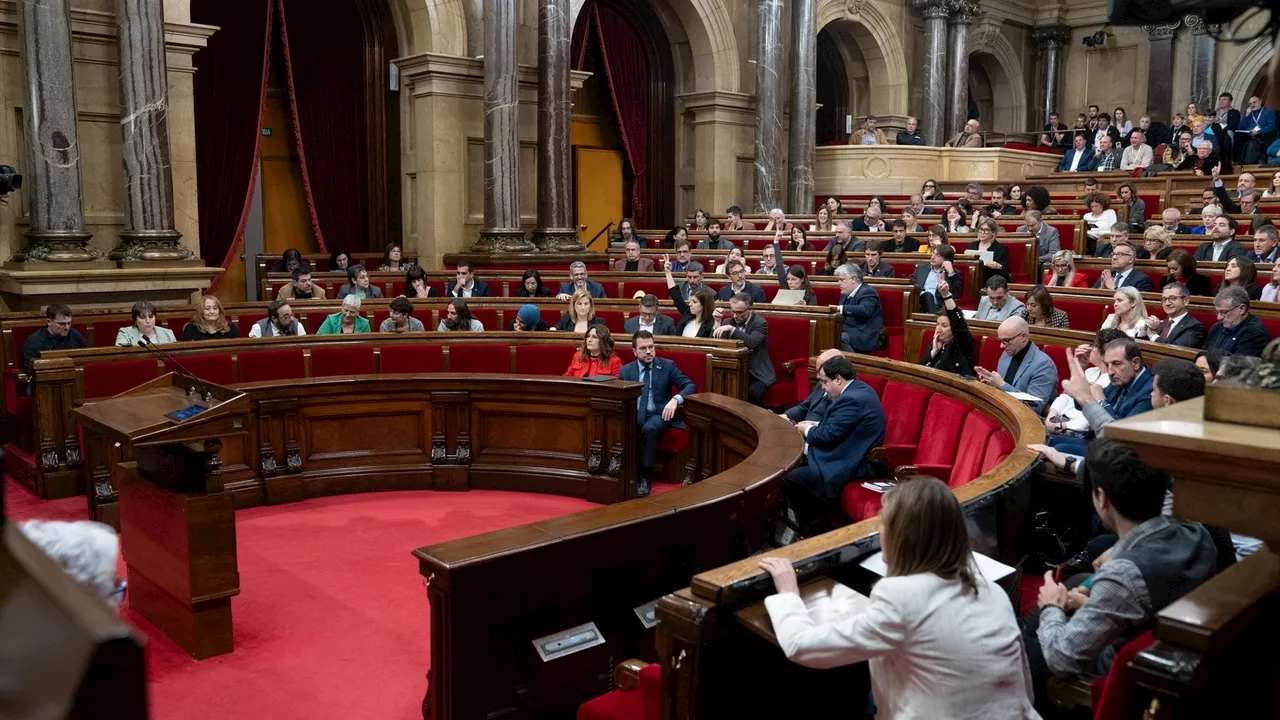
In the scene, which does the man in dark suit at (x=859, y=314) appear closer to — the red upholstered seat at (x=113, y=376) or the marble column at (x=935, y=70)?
the red upholstered seat at (x=113, y=376)

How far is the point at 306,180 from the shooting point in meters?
12.7

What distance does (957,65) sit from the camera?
60.1ft

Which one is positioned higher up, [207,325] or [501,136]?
[501,136]

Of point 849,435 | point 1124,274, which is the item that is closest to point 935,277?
point 1124,274

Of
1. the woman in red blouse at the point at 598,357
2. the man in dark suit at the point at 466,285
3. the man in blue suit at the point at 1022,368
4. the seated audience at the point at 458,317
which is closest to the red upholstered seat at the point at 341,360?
the seated audience at the point at 458,317

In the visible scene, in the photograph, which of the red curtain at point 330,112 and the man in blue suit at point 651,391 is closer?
the man in blue suit at point 651,391

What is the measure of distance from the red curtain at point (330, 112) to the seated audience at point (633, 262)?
3.97 meters

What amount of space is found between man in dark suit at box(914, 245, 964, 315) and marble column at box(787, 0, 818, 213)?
274 inches

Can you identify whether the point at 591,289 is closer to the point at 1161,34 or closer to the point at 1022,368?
the point at 1022,368

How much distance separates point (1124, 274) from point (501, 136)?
21.8ft

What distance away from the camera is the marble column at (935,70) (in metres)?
18.0

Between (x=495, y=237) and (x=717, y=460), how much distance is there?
6.83 meters

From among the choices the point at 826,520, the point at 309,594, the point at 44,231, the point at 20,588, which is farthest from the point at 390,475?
the point at 20,588

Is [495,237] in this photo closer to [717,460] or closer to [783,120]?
[783,120]
